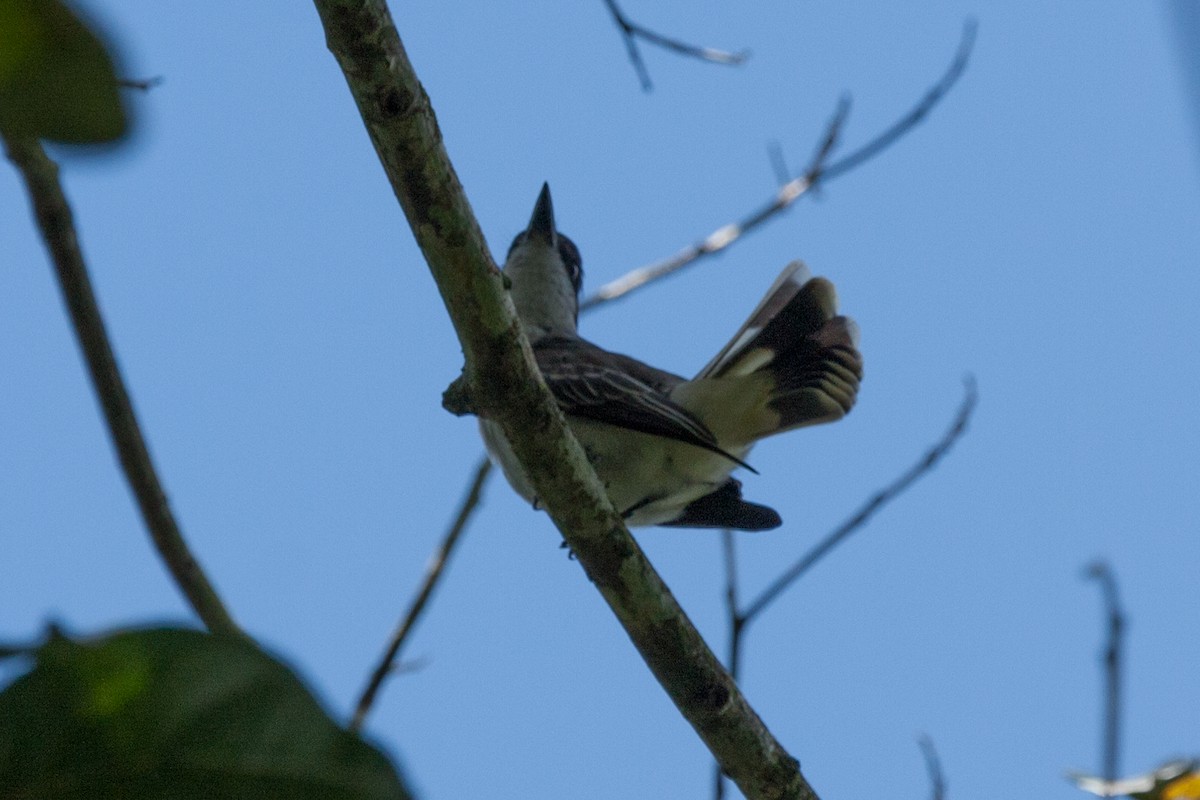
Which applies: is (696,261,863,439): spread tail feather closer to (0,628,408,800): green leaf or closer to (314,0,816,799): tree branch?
(314,0,816,799): tree branch

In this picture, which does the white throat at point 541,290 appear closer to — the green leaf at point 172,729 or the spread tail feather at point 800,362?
the spread tail feather at point 800,362

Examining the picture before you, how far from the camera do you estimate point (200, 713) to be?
580 millimetres

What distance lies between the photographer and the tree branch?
240cm

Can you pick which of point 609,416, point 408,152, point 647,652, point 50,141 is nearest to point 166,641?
point 50,141

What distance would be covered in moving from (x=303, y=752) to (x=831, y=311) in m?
4.55

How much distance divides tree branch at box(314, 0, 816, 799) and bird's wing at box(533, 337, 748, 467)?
118 cm

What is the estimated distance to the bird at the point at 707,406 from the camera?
4547 mm

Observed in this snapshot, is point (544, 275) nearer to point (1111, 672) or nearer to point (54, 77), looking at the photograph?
point (1111, 672)

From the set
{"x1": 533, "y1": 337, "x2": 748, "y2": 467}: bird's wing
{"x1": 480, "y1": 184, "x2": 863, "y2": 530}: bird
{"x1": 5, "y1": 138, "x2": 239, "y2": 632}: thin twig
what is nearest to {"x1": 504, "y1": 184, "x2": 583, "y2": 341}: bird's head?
{"x1": 480, "y1": 184, "x2": 863, "y2": 530}: bird

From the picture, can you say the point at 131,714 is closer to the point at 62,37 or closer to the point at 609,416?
the point at 62,37

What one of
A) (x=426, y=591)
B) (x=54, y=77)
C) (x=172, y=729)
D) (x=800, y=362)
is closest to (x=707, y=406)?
(x=800, y=362)

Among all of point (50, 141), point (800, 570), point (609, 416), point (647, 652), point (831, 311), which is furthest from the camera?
point (831, 311)

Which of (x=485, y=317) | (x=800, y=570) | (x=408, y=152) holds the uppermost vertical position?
(x=408, y=152)

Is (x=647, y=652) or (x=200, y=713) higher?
(x=200, y=713)
